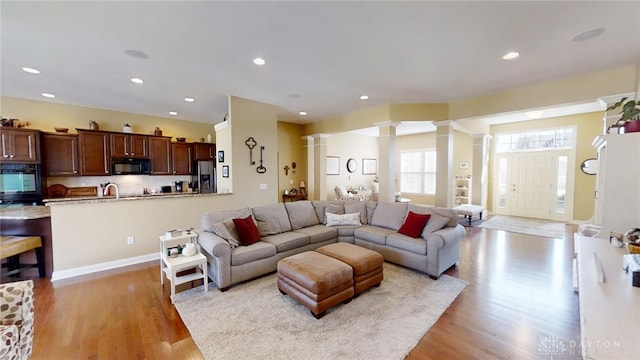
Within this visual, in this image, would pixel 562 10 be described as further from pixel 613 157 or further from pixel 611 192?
pixel 611 192

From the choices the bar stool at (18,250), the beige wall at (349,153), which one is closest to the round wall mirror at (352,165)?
the beige wall at (349,153)

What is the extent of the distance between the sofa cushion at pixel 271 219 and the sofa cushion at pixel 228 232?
18.8 inches

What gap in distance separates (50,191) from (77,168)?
659mm

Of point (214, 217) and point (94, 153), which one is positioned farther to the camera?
point (94, 153)

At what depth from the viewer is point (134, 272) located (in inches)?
139

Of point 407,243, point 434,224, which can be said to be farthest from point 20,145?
point 434,224

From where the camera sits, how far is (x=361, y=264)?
2.77 metres

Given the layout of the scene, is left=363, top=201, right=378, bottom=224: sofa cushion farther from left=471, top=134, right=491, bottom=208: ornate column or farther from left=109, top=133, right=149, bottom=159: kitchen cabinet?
left=109, top=133, right=149, bottom=159: kitchen cabinet

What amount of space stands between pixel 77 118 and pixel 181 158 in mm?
2123

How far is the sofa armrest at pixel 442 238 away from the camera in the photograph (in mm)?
3188

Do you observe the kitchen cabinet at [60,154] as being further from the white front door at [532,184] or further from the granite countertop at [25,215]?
the white front door at [532,184]

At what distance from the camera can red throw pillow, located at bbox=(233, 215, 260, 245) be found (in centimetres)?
328

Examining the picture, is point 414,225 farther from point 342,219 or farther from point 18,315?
point 18,315

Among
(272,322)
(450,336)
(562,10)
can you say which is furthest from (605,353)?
(562,10)
